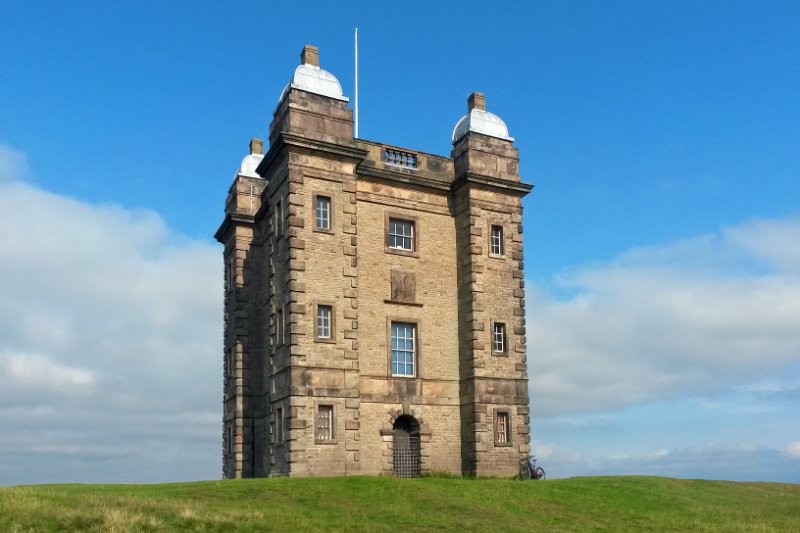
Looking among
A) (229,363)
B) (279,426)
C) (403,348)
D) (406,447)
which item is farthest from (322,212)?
(229,363)

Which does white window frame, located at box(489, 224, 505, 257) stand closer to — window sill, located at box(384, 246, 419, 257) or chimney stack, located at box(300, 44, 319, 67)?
window sill, located at box(384, 246, 419, 257)

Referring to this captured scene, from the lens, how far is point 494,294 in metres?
31.9

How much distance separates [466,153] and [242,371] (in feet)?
43.3

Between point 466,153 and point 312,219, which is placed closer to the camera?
point 312,219

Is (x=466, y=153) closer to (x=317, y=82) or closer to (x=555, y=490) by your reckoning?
(x=317, y=82)

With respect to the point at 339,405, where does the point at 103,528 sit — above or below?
below

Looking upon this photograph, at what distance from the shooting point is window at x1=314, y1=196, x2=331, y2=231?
29.0 m

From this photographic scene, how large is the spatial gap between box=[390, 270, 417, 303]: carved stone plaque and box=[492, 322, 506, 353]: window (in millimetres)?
3558

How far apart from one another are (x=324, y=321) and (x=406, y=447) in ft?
19.4

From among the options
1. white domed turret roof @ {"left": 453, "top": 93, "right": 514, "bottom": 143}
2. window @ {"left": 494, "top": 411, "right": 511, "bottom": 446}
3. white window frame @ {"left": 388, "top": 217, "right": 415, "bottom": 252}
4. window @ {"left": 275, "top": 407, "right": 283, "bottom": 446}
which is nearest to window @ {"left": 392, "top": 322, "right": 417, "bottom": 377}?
white window frame @ {"left": 388, "top": 217, "right": 415, "bottom": 252}

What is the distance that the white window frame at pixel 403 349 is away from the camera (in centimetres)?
3033

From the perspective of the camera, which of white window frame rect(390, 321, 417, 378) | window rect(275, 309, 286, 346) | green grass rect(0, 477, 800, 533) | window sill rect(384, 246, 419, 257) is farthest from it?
window sill rect(384, 246, 419, 257)

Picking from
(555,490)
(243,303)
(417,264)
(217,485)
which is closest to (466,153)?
(417,264)

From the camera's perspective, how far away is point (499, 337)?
105ft
